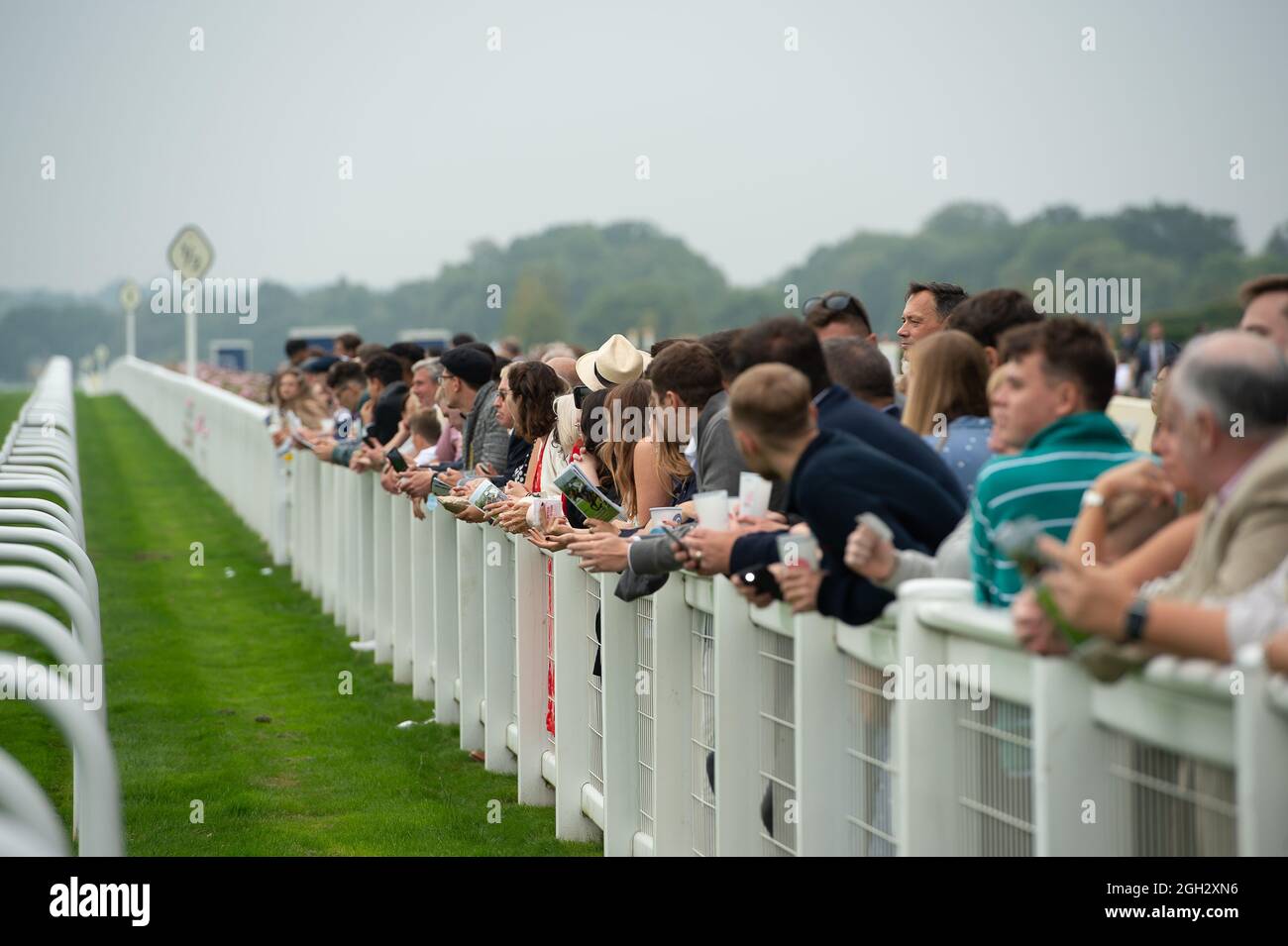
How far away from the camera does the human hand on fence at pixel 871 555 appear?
14.7ft

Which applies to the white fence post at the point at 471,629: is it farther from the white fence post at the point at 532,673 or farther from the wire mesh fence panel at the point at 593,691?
the wire mesh fence panel at the point at 593,691

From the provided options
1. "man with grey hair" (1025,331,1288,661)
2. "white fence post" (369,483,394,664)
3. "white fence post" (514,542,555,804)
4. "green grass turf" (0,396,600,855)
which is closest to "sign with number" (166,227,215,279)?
"green grass turf" (0,396,600,855)

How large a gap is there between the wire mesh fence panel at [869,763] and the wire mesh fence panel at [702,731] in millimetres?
1216

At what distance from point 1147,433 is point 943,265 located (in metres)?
142

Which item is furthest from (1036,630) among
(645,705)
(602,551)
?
(645,705)

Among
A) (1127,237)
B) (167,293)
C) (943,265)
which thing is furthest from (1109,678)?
(943,265)

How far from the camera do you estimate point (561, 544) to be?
24.7 feet

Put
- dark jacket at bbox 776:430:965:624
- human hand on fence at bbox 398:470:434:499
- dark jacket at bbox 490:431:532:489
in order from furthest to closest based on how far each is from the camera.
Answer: human hand on fence at bbox 398:470:434:499 → dark jacket at bbox 490:431:532:489 → dark jacket at bbox 776:430:965:624

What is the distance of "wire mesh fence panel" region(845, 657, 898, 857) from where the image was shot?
4586mm

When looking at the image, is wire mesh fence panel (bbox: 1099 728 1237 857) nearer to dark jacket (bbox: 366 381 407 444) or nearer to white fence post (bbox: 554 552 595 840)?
white fence post (bbox: 554 552 595 840)

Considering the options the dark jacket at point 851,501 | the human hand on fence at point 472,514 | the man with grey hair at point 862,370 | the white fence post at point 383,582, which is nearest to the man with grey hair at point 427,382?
the white fence post at point 383,582

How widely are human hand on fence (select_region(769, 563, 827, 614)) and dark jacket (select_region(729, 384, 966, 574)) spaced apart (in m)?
0.34

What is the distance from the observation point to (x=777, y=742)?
540 cm

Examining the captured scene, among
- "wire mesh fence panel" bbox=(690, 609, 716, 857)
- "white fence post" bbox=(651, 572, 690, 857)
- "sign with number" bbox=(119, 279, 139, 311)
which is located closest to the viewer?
"wire mesh fence panel" bbox=(690, 609, 716, 857)
